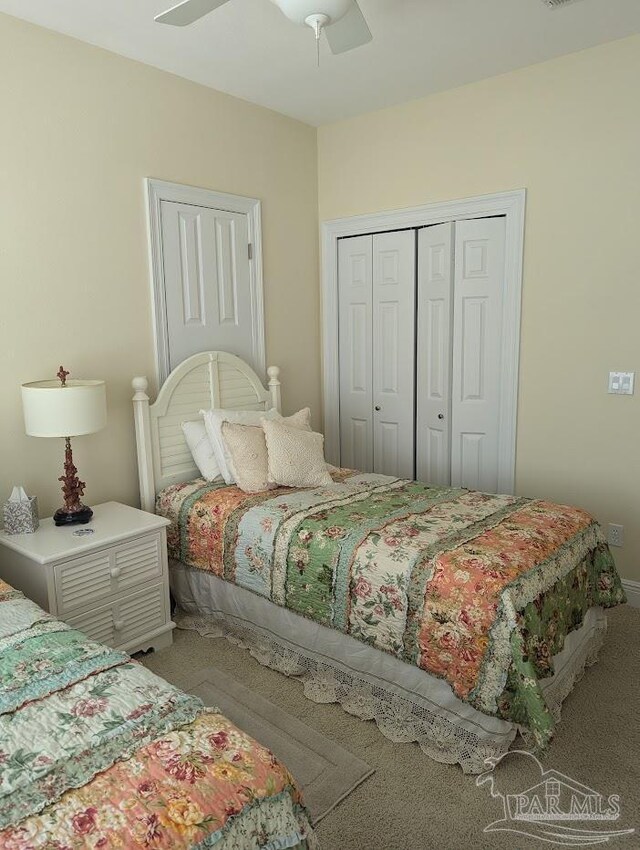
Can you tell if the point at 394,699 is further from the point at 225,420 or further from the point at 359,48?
the point at 359,48

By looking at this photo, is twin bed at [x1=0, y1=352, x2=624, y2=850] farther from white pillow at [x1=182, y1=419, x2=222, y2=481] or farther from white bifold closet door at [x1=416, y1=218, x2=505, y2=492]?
white bifold closet door at [x1=416, y1=218, x2=505, y2=492]

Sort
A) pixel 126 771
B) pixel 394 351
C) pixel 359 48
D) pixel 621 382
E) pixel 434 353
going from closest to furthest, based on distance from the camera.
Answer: pixel 126 771 < pixel 359 48 < pixel 621 382 < pixel 434 353 < pixel 394 351

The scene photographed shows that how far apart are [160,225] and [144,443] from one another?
1181 mm

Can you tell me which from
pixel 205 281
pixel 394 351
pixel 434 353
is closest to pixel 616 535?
pixel 434 353

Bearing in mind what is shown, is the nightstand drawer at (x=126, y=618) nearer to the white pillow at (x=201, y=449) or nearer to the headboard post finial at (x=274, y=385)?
the white pillow at (x=201, y=449)

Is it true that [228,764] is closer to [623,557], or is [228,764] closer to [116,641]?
[116,641]

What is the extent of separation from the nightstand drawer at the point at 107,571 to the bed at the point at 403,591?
0.27 m

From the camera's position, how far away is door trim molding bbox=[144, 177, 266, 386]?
3.24 m

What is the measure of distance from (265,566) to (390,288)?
6.91 feet

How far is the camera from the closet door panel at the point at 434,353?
3676 millimetres

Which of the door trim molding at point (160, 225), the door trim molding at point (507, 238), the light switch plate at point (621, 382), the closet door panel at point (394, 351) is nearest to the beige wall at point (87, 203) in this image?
the door trim molding at point (160, 225)

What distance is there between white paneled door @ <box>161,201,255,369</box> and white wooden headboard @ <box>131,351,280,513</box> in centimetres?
11

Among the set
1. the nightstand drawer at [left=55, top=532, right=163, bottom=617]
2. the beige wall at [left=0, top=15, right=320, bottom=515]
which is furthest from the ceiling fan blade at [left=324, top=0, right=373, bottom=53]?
the nightstand drawer at [left=55, top=532, right=163, bottom=617]

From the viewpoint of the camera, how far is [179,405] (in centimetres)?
338
